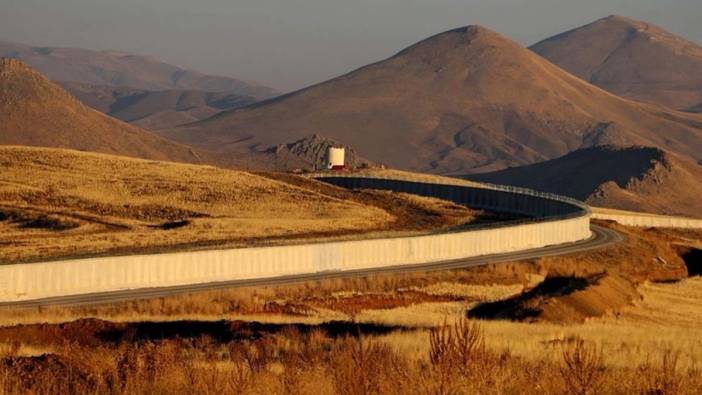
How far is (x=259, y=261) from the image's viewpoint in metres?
47.8

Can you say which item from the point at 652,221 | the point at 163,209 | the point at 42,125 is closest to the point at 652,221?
the point at 652,221

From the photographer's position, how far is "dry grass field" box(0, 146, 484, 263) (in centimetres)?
6288

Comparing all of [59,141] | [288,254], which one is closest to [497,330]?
[288,254]

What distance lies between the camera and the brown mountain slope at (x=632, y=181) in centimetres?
16188

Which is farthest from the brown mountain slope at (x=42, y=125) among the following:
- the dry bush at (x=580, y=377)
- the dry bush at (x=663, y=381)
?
the dry bush at (x=580, y=377)

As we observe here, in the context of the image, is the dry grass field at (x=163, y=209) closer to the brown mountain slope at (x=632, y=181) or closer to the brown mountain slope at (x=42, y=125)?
the brown mountain slope at (x=632, y=181)

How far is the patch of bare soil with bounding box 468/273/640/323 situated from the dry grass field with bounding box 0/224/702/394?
0.32ft

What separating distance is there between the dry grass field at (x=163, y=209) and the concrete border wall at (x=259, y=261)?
996 centimetres

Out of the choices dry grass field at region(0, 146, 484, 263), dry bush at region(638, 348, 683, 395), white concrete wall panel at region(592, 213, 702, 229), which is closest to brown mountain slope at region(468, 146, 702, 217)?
white concrete wall panel at region(592, 213, 702, 229)

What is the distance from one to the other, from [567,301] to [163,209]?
4763 cm

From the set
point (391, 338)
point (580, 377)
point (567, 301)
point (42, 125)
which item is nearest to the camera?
point (580, 377)

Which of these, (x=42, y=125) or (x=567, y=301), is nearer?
(x=567, y=301)

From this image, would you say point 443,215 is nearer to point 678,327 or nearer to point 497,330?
point 678,327

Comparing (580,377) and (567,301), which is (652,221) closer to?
(567,301)
